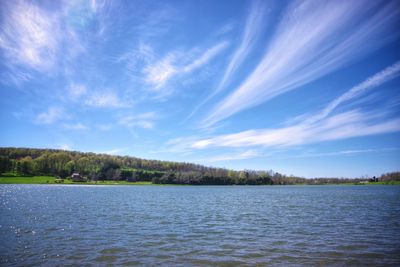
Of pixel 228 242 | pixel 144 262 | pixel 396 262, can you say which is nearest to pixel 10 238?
pixel 144 262

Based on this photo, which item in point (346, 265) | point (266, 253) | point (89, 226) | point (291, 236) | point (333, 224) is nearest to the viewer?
point (346, 265)

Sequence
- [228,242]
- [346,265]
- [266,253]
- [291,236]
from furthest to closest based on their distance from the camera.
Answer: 1. [291,236]
2. [228,242]
3. [266,253]
4. [346,265]

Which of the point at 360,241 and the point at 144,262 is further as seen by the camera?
the point at 360,241

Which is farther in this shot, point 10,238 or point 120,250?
point 10,238

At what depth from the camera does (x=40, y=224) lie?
31.1 m

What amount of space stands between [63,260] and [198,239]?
11654 mm

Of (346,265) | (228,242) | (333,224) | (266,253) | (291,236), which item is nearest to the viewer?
(346,265)

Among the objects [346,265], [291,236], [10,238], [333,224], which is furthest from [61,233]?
[333,224]

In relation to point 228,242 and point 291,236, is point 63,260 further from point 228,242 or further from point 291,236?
point 291,236

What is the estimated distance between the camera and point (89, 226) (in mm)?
30562

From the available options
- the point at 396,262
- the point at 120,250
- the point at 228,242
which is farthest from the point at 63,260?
the point at 396,262

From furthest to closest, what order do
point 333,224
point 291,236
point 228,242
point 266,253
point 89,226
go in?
point 333,224, point 89,226, point 291,236, point 228,242, point 266,253

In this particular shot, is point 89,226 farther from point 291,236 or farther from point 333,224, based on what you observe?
point 333,224

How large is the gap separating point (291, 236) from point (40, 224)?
96.9 ft
